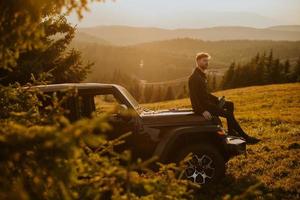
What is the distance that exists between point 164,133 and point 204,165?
3.64 feet

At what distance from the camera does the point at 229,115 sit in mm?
11133

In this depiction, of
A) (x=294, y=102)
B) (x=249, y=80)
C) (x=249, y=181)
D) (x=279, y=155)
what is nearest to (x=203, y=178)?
(x=249, y=181)

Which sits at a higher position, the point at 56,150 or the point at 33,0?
the point at 33,0

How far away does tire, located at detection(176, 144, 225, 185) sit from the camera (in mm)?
9164

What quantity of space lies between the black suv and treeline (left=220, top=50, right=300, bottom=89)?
81.3 metres

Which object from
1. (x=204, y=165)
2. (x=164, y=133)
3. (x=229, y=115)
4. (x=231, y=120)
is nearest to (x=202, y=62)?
(x=229, y=115)

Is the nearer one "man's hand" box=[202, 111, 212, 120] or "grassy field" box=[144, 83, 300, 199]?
"grassy field" box=[144, 83, 300, 199]

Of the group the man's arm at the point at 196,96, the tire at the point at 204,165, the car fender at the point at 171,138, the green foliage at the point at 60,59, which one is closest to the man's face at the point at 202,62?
the man's arm at the point at 196,96

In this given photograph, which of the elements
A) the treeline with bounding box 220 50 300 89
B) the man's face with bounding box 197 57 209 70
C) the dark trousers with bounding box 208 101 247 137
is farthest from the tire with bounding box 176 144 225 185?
the treeline with bounding box 220 50 300 89

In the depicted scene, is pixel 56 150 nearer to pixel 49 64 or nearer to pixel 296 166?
pixel 296 166

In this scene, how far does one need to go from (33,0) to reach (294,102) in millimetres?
38023

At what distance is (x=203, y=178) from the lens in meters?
9.37

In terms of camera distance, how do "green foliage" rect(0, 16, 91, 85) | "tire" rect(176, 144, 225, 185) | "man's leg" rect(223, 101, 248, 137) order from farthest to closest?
"green foliage" rect(0, 16, 91, 85) < "man's leg" rect(223, 101, 248, 137) < "tire" rect(176, 144, 225, 185)

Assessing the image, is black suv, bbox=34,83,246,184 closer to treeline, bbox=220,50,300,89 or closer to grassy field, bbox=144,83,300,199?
grassy field, bbox=144,83,300,199
